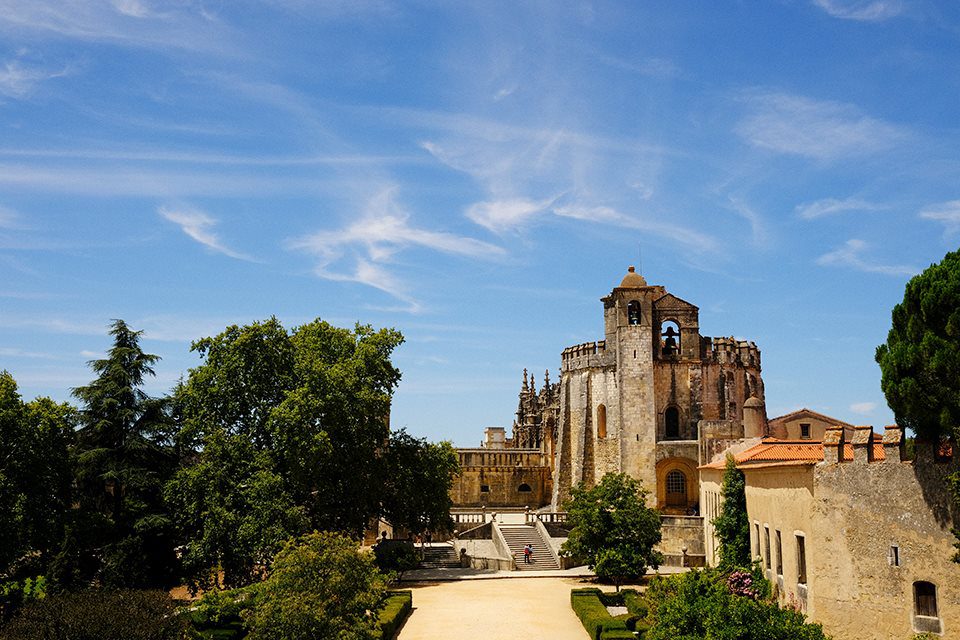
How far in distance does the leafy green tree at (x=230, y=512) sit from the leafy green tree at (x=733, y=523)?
16811mm

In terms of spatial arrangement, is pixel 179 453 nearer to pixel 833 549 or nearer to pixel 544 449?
pixel 833 549

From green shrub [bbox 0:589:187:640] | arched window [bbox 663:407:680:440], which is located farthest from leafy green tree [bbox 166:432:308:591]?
arched window [bbox 663:407:680:440]

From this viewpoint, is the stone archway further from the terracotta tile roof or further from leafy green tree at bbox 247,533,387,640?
leafy green tree at bbox 247,533,387,640

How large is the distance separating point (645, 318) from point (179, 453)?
2945 cm

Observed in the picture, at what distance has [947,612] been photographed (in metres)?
22.4

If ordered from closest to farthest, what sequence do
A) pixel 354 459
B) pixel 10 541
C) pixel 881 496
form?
pixel 881 496, pixel 10 541, pixel 354 459

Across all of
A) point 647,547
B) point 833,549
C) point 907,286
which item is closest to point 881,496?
point 833,549

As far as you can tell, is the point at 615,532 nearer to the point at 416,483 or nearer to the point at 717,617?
the point at 416,483

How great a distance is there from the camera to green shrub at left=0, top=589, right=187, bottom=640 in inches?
813

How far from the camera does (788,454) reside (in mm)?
29750

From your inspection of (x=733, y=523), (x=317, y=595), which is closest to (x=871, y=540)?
(x=733, y=523)

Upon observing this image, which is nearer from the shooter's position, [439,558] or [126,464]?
[126,464]

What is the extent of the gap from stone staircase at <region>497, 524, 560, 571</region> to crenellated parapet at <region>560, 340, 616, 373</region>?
1209cm

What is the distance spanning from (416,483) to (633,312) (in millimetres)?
20809
